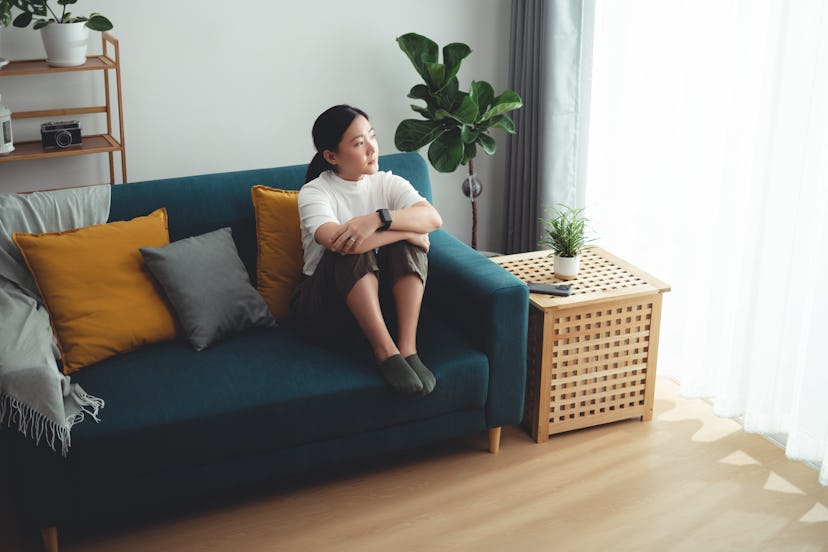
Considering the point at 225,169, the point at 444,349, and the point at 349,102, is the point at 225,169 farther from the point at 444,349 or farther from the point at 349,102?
the point at 444,349

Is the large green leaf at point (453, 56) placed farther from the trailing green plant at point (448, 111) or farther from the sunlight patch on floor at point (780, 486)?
the sunlight patch on floor at point (780, 486)

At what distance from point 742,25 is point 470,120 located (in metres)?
1.18

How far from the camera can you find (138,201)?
122 inches

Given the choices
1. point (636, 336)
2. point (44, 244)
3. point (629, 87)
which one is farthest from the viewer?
point (629, 87)

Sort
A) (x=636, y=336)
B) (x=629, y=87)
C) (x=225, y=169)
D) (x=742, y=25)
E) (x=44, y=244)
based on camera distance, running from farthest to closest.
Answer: (x=225, y=169) < (x=629, y=87) < (x=636, y=336) < (x=742, y=25) < (x=44, y=244)

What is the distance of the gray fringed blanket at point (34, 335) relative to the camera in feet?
8.04

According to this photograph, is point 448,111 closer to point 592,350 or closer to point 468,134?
point 468,134

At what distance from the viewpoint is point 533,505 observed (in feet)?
9.25

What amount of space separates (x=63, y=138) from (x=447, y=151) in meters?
1.50

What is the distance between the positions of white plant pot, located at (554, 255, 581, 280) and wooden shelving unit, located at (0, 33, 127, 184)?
166cm

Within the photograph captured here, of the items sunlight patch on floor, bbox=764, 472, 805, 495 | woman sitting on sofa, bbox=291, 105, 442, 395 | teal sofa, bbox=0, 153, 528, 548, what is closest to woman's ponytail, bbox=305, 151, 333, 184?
woman sitting on sofa, bbox=291, 105, 442, 395

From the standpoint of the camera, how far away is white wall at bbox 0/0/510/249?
358 cm

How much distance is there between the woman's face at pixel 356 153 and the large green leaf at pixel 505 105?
0.93 meters

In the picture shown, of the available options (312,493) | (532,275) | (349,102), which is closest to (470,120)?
(349,102)
